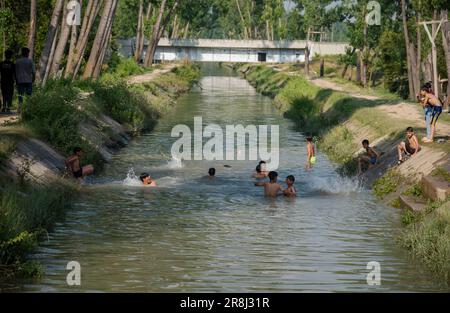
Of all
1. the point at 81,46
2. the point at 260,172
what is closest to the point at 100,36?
the point at 81,46

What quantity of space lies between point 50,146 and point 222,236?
9.10 metres

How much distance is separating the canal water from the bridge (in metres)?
110

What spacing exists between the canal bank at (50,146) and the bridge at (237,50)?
304 feet

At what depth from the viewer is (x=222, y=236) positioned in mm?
20969

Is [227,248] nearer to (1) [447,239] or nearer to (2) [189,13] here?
(1) [447,239]

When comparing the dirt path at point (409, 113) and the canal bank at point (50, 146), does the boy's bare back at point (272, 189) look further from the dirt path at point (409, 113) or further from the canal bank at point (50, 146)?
the dirt path at point (409, 113)

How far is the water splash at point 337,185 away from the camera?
91.0 ft

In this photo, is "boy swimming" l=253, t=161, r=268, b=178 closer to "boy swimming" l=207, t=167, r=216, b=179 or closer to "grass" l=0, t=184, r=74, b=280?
"boy swimming" l=207, t=167, r=216, b=179

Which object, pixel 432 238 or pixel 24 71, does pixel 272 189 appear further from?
pixel 24 71

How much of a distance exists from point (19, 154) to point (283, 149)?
1667cm

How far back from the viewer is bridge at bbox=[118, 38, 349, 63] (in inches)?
5625

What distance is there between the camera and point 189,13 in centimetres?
14388

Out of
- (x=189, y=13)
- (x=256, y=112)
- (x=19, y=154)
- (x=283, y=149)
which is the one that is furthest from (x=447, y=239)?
(x=189, y=13)

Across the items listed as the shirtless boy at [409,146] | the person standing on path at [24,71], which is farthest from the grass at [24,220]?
the shirtless boy at [409,146]
